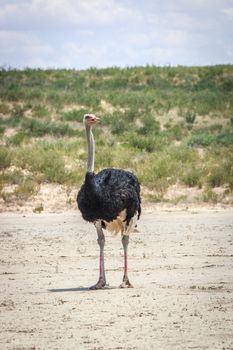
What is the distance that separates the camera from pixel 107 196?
11383 millimetres

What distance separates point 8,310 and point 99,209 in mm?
1869

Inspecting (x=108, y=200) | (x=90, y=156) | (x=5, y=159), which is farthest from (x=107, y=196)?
(x=5, y=159)

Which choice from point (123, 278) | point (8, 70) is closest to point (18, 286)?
point (123, 278)

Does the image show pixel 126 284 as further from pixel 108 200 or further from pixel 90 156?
pixel 90 156

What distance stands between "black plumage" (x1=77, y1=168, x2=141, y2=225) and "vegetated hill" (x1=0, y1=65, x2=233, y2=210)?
831cm

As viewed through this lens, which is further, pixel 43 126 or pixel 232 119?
Result: pixel 232 119

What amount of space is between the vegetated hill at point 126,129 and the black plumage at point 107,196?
8313 mm

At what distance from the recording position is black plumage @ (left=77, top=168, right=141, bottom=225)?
11297mm

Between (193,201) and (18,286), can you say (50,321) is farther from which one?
(193,201)

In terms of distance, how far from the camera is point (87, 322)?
9203 mm

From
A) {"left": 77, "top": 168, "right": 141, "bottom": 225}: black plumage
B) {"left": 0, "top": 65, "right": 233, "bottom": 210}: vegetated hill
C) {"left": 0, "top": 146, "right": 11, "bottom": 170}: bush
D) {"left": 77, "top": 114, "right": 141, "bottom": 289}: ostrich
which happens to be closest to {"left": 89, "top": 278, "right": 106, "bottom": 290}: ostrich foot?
{"left": 77, "top": 114, "right": 141, "bottom": 289}: ostrich

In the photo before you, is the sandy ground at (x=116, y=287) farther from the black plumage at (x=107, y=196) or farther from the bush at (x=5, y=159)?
the bush at (x=5, y=159)

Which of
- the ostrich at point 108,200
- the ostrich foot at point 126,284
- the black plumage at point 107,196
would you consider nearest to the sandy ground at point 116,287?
the ostrich foot at point 126,284

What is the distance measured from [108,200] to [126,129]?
61.2 ft
